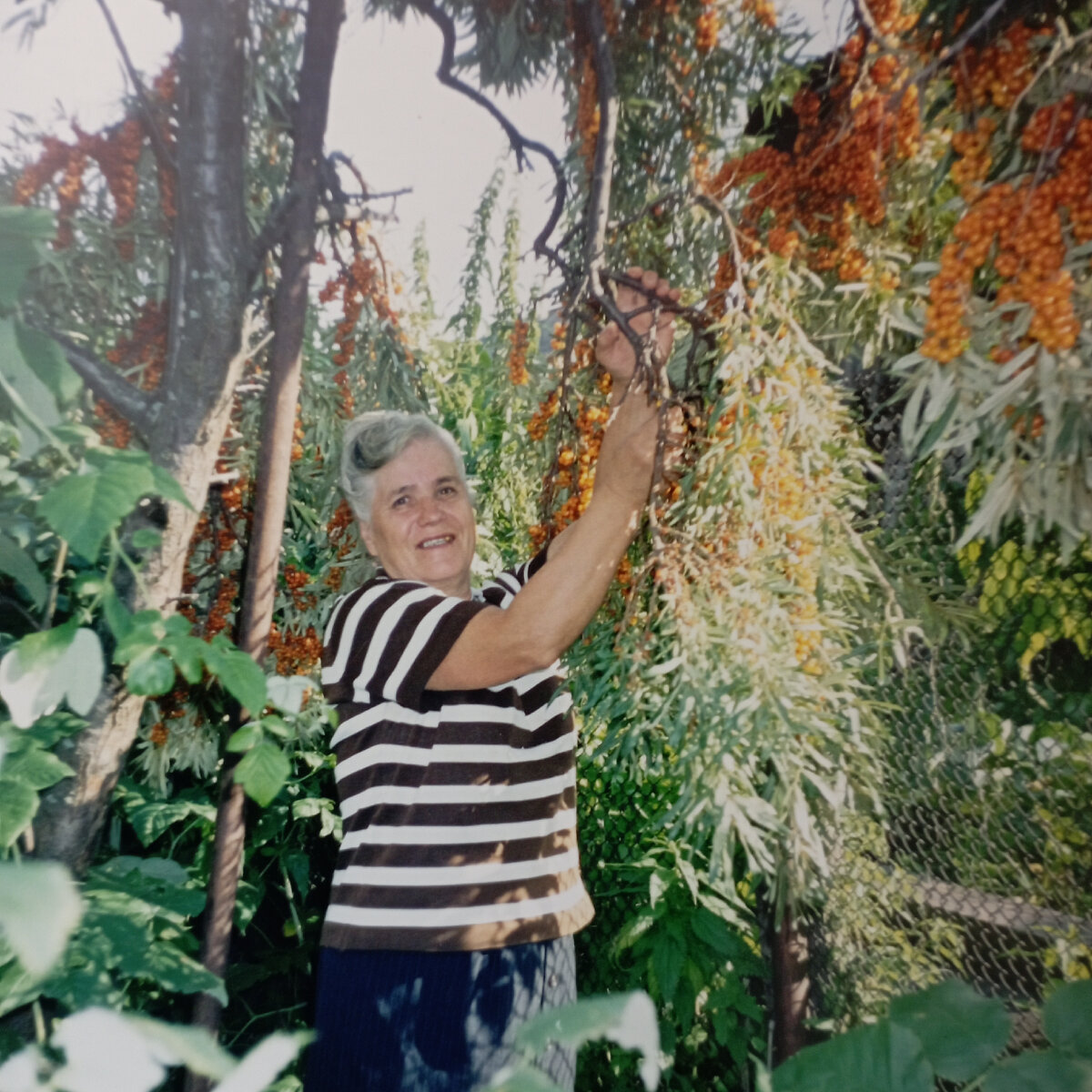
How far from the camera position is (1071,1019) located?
403 millimetres

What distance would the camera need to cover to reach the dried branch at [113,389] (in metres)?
0.89

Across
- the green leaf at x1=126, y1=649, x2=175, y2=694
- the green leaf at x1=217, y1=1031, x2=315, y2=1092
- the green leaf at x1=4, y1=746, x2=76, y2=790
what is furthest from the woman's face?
the green leaf at x1=217, y1=1031, x2=315, y2=1092

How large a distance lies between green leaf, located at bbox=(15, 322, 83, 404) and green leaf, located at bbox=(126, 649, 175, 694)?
25 cm

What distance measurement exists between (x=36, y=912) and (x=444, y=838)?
0.70m

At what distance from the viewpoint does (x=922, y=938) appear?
1075mm

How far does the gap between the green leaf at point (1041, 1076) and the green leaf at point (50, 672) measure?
23.7 inches

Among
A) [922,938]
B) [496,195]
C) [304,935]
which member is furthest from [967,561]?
[304,935]

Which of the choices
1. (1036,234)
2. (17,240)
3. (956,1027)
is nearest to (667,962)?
(956,1027)

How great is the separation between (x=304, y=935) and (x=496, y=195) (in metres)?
1.46

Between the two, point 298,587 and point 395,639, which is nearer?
point 395,639

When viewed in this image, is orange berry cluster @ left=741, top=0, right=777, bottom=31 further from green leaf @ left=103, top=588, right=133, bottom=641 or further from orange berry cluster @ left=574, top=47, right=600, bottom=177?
green leaf @ left=103, top=588, right=133, bottom=641

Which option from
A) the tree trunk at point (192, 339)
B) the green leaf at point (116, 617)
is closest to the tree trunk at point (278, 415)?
the tree trunk at point (192, 339)

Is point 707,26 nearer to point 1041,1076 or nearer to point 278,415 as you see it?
point 278,415

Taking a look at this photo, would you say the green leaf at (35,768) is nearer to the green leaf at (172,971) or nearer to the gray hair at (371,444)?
the green leaf at (172,971)
